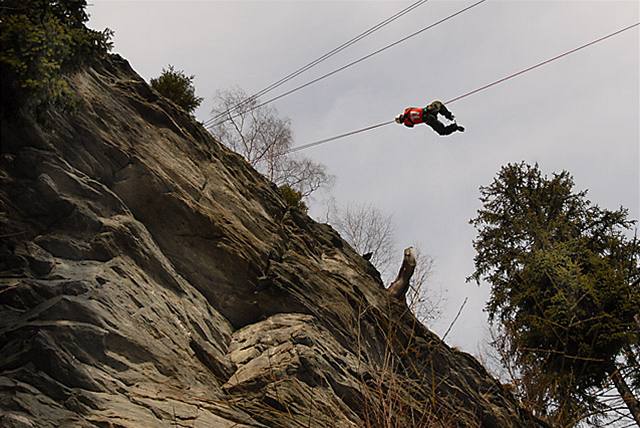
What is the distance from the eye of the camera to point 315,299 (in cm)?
1112

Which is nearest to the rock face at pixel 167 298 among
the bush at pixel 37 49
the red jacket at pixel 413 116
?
the bush at pixel 37 49

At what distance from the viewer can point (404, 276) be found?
1426 centimetres

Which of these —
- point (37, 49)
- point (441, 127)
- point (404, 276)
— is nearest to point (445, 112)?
point (441, 127)

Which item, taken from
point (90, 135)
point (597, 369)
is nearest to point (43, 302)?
point (90, 135)

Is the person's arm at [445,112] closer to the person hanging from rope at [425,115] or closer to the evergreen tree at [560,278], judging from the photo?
the person hanging from rope at [425,115]

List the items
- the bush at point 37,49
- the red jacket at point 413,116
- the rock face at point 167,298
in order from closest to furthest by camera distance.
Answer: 1. the rock face at point 167,298
2. the bush at point 37,49
3. the red jacket at point 413,116

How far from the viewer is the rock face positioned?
241 inches

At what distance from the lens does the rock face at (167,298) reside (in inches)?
241

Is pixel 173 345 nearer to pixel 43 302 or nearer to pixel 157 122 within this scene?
pixel 43 302

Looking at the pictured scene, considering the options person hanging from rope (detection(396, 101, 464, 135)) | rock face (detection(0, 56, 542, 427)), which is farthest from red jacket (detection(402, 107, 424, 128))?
→ rock face (detection(0, 56, 542, 427))

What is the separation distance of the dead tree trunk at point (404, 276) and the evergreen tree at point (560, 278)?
2.27 m

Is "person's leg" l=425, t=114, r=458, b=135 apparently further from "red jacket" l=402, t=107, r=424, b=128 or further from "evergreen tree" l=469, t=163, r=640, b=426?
"evergreen tree" l=469, t=163, r=640, b=426

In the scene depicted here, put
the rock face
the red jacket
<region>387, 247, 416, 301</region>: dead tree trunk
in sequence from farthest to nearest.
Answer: <region>387, 247, 416, 301</region>: dead tree trunk < the red jacket < the rock face

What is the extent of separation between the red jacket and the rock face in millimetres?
3092
